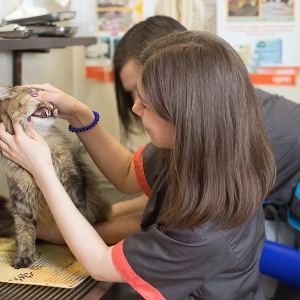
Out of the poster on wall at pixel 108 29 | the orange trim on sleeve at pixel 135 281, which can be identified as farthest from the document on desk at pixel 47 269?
the poster on wall at pixel 108 29

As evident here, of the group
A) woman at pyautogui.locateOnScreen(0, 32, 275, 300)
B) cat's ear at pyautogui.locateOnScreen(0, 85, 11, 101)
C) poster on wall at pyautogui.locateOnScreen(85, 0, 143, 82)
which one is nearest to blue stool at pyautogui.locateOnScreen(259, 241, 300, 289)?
woman at pyautogui.locateOnScreen(0, 32, 275, 300)

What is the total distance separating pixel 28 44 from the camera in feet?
4.90

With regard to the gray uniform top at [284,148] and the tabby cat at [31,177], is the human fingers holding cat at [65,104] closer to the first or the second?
the tabby cat at [31,177]

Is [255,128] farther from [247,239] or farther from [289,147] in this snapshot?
[289,147]

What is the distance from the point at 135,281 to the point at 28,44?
83cm

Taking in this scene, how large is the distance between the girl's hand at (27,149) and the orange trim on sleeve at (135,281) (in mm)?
276

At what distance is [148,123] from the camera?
109cm

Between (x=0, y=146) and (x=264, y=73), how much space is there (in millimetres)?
1280

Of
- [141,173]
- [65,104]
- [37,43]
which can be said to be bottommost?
[141,173]

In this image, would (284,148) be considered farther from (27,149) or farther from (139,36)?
(27,149)

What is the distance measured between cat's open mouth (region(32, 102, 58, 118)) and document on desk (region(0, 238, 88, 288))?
37 centimetres

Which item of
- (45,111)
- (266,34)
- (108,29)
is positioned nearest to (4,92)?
(45,111)

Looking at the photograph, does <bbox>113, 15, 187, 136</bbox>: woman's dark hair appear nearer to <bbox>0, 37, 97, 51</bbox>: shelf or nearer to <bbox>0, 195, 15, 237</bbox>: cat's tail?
<bbox>0, 37, 97, 51</bbox>: shelf

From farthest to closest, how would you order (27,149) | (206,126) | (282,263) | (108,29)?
(108,29)
(282,263)
(27,149)
(206,126)
